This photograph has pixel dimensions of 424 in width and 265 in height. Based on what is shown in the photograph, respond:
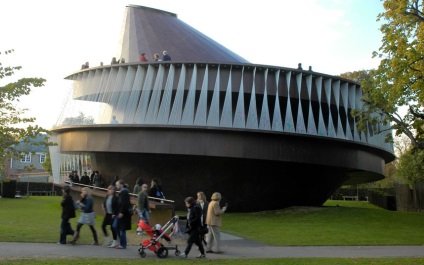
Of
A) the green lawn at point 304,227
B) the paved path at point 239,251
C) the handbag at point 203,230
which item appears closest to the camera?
the paved path at point 239,251

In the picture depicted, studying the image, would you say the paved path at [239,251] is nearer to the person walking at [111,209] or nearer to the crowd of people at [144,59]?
the person walking at [111,209]

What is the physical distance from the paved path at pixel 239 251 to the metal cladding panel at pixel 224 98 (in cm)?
1252

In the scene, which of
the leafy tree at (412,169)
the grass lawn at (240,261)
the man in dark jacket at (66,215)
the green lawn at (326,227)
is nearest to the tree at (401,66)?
the green lawn at (326,227)

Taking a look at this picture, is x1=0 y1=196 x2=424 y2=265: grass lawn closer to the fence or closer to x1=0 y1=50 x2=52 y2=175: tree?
x1=0 y1=50 x2=52 y2=175: tree

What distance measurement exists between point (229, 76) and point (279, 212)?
839cm

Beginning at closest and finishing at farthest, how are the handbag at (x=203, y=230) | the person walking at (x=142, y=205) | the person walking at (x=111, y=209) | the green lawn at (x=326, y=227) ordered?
the handbag at (x=203, y=230) < the person walking at (x=111, y=209) < the person walking at (x=142, y=205) < the green lawn at (x=326, y=227)

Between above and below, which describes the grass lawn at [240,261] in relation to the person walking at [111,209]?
below

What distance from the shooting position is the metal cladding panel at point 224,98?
27797 millimetres

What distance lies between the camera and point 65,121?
31797 millimetres

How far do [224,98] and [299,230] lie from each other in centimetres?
1198

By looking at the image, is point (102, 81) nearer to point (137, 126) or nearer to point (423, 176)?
point (137, 126)

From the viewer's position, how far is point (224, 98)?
29516 mm

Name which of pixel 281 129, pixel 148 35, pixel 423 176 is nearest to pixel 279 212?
pixel 281 129

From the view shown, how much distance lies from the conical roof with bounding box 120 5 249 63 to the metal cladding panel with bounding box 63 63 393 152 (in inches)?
147
